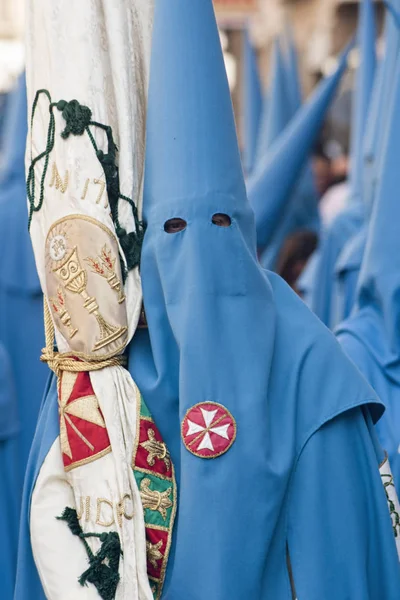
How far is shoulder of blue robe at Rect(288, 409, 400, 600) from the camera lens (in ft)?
9.30

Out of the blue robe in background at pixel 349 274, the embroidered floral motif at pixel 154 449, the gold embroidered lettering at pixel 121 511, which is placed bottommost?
the gold embroidered lettering at pixel 121 511

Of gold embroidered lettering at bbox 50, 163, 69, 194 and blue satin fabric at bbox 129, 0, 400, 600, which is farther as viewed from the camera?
gold embroidered lettering at bbox 50, 163, 69, 194

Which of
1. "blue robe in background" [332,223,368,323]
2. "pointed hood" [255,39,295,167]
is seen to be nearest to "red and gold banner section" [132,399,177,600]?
"blue robe in background" [332,223,368,323]

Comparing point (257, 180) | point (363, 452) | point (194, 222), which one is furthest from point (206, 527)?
point (257, 180)

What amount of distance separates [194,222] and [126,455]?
22.1 inches

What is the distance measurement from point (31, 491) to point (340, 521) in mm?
721

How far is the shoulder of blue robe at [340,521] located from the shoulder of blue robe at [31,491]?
0.58 metres

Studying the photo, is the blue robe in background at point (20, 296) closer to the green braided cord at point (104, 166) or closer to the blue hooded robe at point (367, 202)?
the blue hooded robe at point (367, 202)

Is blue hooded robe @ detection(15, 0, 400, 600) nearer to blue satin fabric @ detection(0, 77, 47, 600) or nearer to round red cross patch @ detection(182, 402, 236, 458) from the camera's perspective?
round red cross patch @ detection(182, 402, 236, 458)

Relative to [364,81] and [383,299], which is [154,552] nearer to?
[383,299]

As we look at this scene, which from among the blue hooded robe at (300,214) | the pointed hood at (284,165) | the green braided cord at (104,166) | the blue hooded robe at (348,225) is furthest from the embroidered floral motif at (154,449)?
the blue hooded robe at (300,214)

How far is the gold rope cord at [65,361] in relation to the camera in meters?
2.86

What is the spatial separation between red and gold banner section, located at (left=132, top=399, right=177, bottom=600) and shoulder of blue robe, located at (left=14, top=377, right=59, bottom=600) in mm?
210

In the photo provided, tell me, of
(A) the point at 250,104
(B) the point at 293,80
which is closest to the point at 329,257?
(B) the point at 293,80
